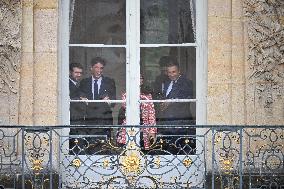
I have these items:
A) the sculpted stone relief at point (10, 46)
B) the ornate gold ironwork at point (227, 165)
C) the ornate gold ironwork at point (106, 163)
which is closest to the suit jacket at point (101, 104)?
the ornate gold ironwork at point (106, 163)

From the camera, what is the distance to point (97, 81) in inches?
319

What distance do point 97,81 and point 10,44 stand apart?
120 cm

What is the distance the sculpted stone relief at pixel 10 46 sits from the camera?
761cm

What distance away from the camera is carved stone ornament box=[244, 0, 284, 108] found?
7637 millimetres

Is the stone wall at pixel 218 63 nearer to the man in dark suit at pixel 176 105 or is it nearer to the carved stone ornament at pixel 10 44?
the carved stone ornament at pixel 10 44

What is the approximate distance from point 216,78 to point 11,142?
8.48 feet

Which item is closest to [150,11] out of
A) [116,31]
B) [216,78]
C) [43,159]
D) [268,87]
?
[116,31]

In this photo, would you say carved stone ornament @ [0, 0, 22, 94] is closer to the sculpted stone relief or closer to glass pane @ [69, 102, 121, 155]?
the sculpted stone relief

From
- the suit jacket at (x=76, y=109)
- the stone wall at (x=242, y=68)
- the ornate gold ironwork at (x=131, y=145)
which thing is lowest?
the ornate gold ironwork at (x=131, y=145)

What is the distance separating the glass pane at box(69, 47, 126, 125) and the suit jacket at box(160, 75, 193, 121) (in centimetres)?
61

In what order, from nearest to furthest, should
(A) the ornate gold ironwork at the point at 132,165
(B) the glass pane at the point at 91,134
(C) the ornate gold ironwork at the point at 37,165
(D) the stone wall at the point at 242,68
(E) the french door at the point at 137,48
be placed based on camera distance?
(A) the ornate gold ironwork at the point at 132,165 → (C) the ornate gold ironwork at the point at 37,165 → (D) the stone wall at the point at 242,68 → (B) the glass pane at the point at 91,134 → (E) the french door at the point at 137,48

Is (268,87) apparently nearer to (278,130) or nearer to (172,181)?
(278,130)

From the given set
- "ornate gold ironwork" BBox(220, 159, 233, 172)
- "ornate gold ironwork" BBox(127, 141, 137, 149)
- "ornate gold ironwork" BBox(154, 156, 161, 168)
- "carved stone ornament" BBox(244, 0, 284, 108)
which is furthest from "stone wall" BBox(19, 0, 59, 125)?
"carved stone ornament" BBox(244, 0, 284, 108)

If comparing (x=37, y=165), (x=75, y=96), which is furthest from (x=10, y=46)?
(x=37, y=165)
